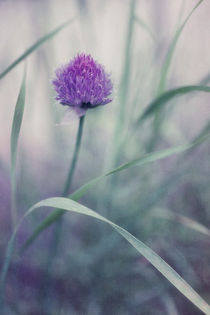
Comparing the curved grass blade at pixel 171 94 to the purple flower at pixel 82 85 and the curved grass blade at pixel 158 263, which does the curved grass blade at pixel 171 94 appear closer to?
the purple flower at pixel 82 85

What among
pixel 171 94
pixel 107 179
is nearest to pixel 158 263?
pixel 171 94

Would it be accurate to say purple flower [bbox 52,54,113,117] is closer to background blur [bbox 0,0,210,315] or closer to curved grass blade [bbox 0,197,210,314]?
background blur [bbox 0,0,210,315]

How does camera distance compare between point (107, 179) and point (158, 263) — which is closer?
point (158, 263)

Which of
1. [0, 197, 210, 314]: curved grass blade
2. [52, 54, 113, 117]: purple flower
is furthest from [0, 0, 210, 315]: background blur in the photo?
[0, 197, 210, 314]: curved grass blade

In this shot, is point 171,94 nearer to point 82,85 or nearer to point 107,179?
point 82,85

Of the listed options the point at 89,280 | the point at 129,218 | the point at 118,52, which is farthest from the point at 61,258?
the point at 118,52

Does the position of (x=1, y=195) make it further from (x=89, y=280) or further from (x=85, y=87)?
(x=85, y=87)

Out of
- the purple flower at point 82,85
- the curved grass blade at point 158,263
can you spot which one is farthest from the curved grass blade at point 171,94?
the curved grass blade at point 158,263
